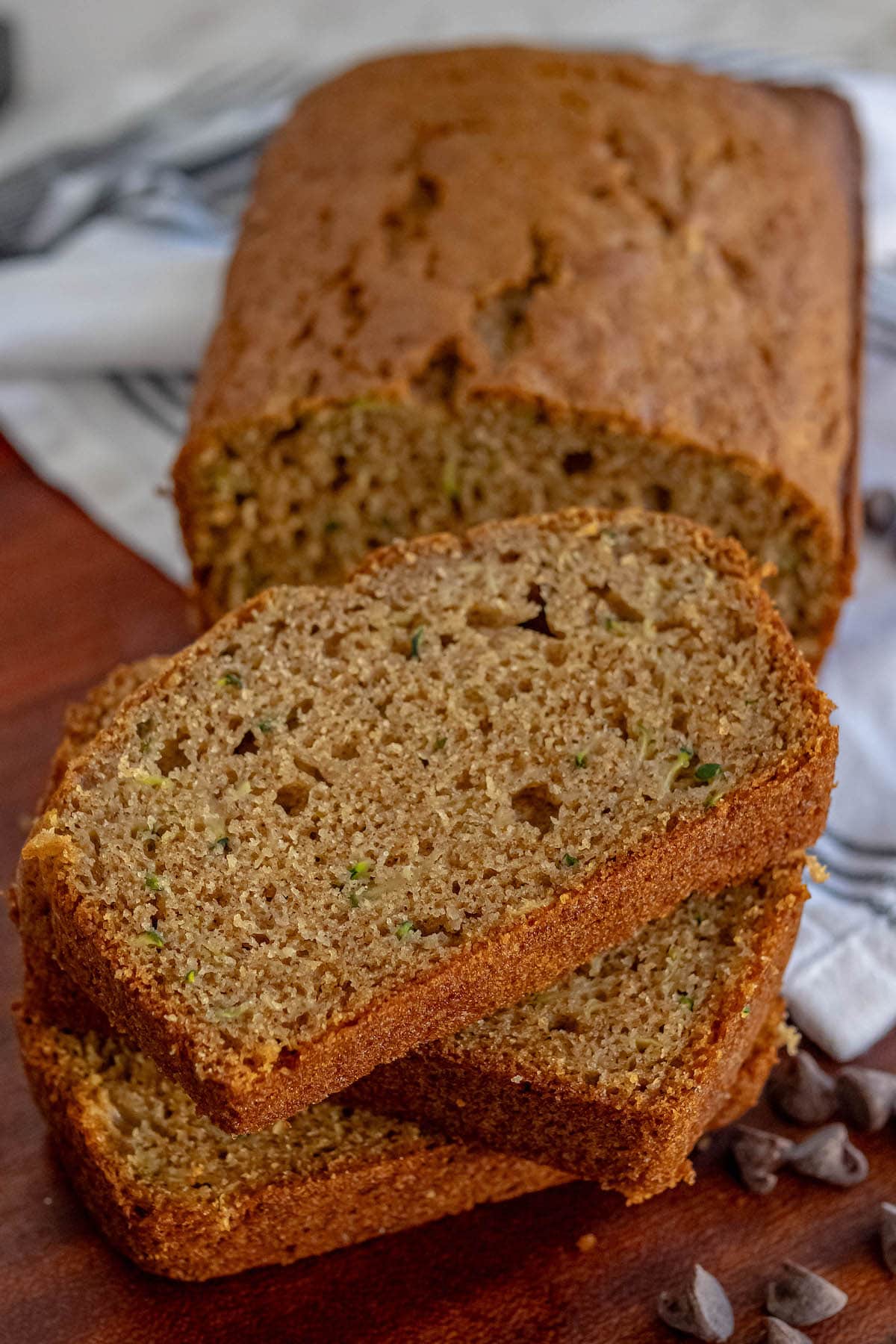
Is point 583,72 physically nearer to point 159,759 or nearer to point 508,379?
point 508,379

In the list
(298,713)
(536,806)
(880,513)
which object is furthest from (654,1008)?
(880,513)

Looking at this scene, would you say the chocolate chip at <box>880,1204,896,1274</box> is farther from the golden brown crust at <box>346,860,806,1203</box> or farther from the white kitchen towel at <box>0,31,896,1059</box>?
the white kitchen towel at <box>0,31,896,1059</box>

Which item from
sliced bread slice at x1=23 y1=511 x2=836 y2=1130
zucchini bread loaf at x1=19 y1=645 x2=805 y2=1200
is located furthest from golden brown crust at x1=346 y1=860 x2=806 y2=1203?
sliced bread slice at x1=23 y1=511 x2=836 y2=1130

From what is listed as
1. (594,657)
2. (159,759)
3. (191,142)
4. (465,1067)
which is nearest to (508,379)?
(594,657)

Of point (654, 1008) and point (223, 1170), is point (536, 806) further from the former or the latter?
point (223, 1170)

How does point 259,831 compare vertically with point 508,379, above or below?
below
